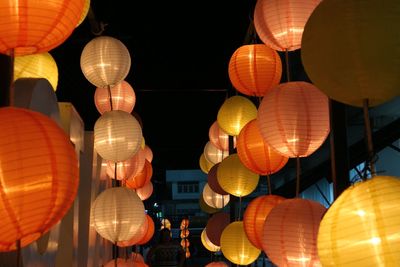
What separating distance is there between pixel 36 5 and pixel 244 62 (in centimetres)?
168

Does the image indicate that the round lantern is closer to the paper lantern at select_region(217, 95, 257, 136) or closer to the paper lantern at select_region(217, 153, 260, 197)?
the paper lantern at select_region(217, 153, 260, 197)

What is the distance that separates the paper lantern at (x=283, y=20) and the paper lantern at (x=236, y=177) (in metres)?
1.49

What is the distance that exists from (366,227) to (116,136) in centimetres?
225

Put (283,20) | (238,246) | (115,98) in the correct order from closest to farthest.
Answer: (283,20) → (238,246) → (115,98)

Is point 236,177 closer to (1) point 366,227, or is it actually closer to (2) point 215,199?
(2) point 215,199

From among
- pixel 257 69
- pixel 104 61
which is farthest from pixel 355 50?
pixel 104 61

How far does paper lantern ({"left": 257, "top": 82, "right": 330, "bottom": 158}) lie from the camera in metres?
2.13

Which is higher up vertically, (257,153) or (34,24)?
(34,24)

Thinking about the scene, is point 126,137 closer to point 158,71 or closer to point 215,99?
point 158,71

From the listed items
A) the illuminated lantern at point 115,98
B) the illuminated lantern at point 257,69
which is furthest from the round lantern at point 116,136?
the illuminated lantern at point 257,69

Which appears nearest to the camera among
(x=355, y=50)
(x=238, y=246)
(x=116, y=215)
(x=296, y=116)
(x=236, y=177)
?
(x=355, y=50)

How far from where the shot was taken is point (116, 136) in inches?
128

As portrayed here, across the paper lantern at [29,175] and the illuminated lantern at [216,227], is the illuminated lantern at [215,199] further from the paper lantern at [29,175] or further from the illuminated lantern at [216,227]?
the paper lantern at [29,175]

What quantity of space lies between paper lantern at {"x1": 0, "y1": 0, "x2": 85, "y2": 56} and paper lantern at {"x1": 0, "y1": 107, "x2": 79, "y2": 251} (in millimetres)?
266
